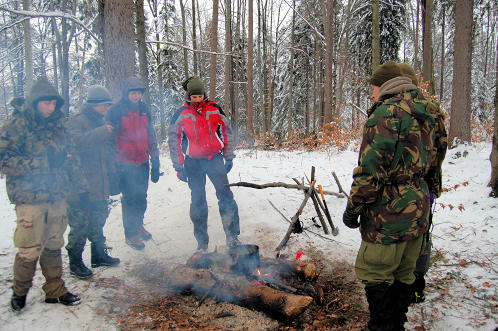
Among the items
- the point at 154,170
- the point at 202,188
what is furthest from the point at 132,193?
the point at 202,188

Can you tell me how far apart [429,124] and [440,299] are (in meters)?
2.05

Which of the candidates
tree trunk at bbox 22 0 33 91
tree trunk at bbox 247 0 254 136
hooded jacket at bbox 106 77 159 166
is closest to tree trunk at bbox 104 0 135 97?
hooded jacket at bbox 106 77 159 166

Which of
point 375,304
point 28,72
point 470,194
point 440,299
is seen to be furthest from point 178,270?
point 28,72

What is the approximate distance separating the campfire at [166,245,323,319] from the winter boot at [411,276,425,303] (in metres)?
0.96

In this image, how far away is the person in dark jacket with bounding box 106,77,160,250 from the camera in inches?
169

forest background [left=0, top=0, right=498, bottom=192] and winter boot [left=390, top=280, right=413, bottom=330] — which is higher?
forest background [left=0, top=0, right=498, bottom=192]

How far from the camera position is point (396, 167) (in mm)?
2188

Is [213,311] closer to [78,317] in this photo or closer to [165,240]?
[78,317]

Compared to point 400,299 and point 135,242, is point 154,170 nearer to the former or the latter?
point 135,242

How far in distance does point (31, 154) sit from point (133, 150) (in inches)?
65.1

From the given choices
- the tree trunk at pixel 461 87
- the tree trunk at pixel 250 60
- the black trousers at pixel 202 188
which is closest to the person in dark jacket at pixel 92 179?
the black trousers at pixel 202 188

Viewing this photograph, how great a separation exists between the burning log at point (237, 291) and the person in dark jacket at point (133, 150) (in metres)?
1.48

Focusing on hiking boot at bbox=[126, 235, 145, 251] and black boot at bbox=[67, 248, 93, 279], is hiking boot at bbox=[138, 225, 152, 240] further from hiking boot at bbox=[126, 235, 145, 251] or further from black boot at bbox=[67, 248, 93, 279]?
black boot at bbox=[67, 248, 93, 279]

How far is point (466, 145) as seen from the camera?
7867 millimetres
